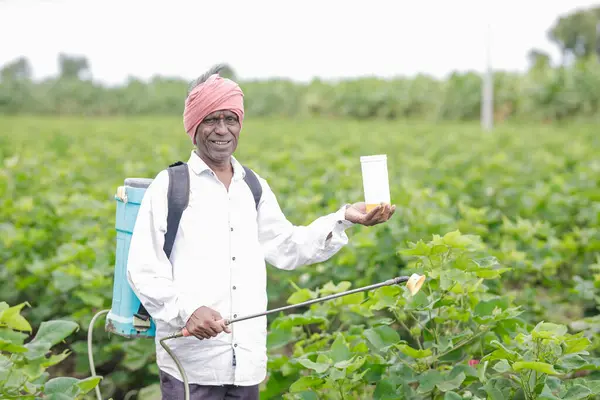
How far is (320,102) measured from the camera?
123ft

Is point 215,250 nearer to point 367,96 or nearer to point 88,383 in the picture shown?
point 88,383

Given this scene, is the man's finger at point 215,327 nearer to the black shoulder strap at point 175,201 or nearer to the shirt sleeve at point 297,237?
the black shoulder strap at point 175,201

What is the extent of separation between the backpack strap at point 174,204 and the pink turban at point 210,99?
16cm

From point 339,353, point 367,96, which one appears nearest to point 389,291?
point 339,353

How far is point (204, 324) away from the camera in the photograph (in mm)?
2350

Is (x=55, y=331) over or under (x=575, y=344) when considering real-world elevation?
over

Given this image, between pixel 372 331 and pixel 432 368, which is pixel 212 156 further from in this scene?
pixel 432 368

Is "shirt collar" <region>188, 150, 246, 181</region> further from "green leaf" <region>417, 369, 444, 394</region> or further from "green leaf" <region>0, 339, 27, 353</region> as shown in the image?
"green leaf" <region>417, 369, 444, 394</region>

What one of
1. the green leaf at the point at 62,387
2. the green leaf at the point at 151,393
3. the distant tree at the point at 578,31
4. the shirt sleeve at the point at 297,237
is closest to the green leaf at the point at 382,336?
the shirt sleeve at the point at 297,237

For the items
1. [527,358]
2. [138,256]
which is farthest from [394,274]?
[138,256]

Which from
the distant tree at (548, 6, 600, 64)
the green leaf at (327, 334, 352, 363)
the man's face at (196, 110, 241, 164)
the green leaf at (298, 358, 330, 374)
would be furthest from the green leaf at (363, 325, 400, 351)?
the distant tree at (548, 6, 600, 64)

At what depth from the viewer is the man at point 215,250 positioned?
245cm

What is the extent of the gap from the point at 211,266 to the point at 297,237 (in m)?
0.34

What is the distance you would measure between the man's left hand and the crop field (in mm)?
300
